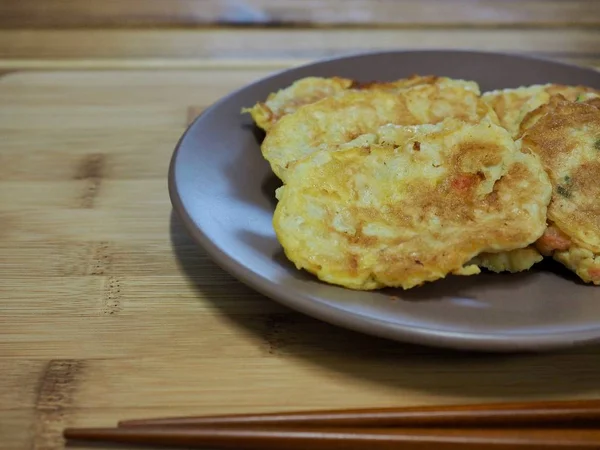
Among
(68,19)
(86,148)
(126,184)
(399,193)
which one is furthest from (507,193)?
(68,19)

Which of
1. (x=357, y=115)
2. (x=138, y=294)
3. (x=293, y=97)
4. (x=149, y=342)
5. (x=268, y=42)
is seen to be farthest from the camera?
(x=268, y=42)

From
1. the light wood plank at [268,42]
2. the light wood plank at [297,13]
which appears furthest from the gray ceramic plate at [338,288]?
the light wood plank at [297,13]

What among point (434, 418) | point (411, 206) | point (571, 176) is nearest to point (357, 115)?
point (411, 206)

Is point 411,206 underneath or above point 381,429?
above

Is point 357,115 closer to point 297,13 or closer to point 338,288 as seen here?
point 338,288

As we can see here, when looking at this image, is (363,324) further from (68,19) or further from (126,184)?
(68,19)

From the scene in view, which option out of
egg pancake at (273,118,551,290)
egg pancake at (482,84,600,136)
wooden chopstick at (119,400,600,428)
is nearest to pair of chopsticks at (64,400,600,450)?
wooden chopstick at (119,400,600,428)
